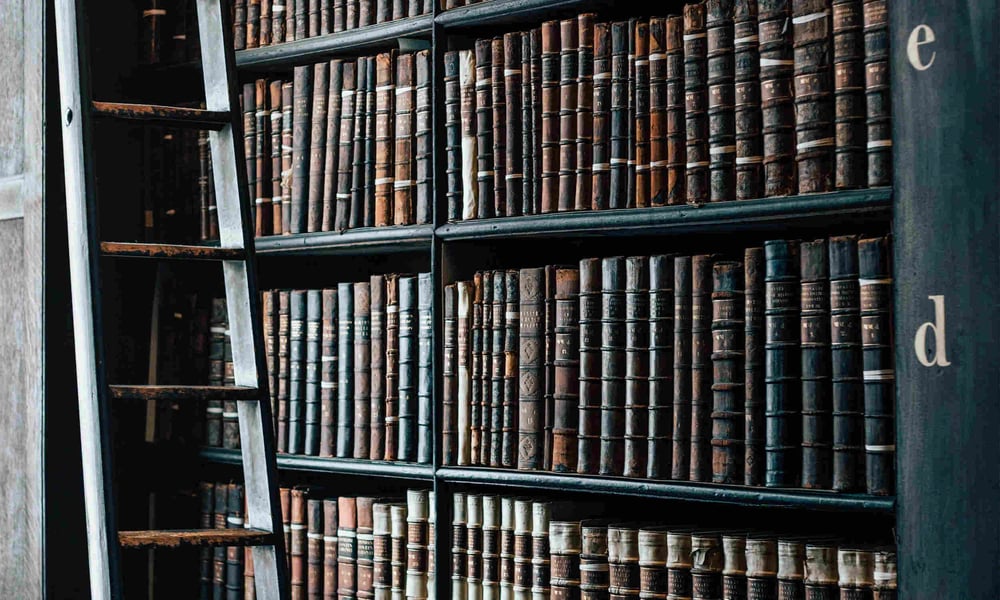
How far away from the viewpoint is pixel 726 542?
184 cm

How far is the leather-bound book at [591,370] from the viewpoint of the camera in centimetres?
201

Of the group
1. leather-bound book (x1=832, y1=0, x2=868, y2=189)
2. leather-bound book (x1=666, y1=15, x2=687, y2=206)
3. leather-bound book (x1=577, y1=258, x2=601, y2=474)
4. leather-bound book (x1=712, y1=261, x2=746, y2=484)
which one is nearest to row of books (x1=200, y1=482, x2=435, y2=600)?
leather-bound book (x1=577, y1=258, x2=601, y2=474)

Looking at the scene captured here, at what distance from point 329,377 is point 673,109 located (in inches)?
33.9

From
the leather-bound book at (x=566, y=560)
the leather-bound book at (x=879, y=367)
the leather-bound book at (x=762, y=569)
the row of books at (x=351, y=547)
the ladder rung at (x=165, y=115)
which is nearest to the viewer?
the leather-bound book at (x=879, y=367)

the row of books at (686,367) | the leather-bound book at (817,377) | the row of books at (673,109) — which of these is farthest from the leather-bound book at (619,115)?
the leather-bound book at (817,377)

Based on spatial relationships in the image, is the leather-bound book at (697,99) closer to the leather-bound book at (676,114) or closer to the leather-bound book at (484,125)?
the leather-bound book at (676,114)

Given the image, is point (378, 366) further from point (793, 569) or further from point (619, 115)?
point (793, 569)

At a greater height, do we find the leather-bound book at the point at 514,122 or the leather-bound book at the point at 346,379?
the leather-bound book at the point at 514,122

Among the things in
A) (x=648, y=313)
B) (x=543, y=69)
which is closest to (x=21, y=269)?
(x=543, y=69)

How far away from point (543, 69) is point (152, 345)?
3.66ft

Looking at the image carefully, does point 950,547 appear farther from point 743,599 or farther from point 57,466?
point 57,466

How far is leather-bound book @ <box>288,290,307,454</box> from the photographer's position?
2.42 metres

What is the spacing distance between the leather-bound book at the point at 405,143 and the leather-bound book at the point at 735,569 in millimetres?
829

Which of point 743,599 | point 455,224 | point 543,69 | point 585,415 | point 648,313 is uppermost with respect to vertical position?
point 543,69
